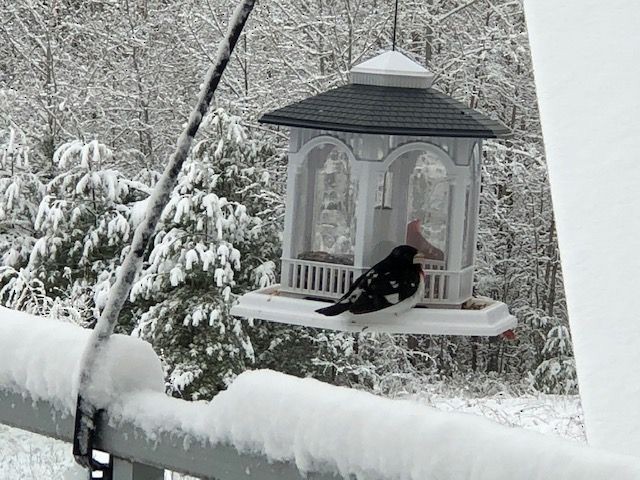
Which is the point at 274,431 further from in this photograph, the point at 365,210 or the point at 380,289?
the point at 365,210

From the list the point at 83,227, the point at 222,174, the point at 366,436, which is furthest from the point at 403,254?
the point at 83,227

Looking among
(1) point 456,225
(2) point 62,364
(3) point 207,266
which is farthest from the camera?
(3) point 207,266

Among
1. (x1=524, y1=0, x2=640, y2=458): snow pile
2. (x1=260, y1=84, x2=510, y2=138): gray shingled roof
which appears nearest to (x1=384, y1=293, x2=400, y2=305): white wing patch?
(x1=260, y1=84, x2=510, y2=138): gray shingled roof

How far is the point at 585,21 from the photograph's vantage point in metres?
1.61

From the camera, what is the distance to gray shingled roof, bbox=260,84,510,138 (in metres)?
1.89

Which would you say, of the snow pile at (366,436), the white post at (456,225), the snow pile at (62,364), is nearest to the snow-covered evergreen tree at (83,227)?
the white post at (456,225)

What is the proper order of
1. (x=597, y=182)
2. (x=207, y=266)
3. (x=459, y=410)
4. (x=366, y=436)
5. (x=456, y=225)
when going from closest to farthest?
1. (x=366, y=436)
2. (x=597, y=182)
3. (x=456, y=225)
4. (x=459, y=410)
5. (x=207, y=266)

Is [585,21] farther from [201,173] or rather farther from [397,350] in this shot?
[397,350]

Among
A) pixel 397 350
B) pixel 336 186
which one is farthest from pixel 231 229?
pixel 336 186

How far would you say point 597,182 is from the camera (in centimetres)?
149

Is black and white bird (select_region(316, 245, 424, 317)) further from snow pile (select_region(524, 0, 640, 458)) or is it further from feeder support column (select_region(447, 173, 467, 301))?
snow pile (select_region(524, 0, 640, 458))

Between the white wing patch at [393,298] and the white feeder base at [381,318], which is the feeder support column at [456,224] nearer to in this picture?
the white feeder base at [381,318]

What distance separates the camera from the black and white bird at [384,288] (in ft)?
5.92

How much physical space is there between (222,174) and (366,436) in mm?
4302
